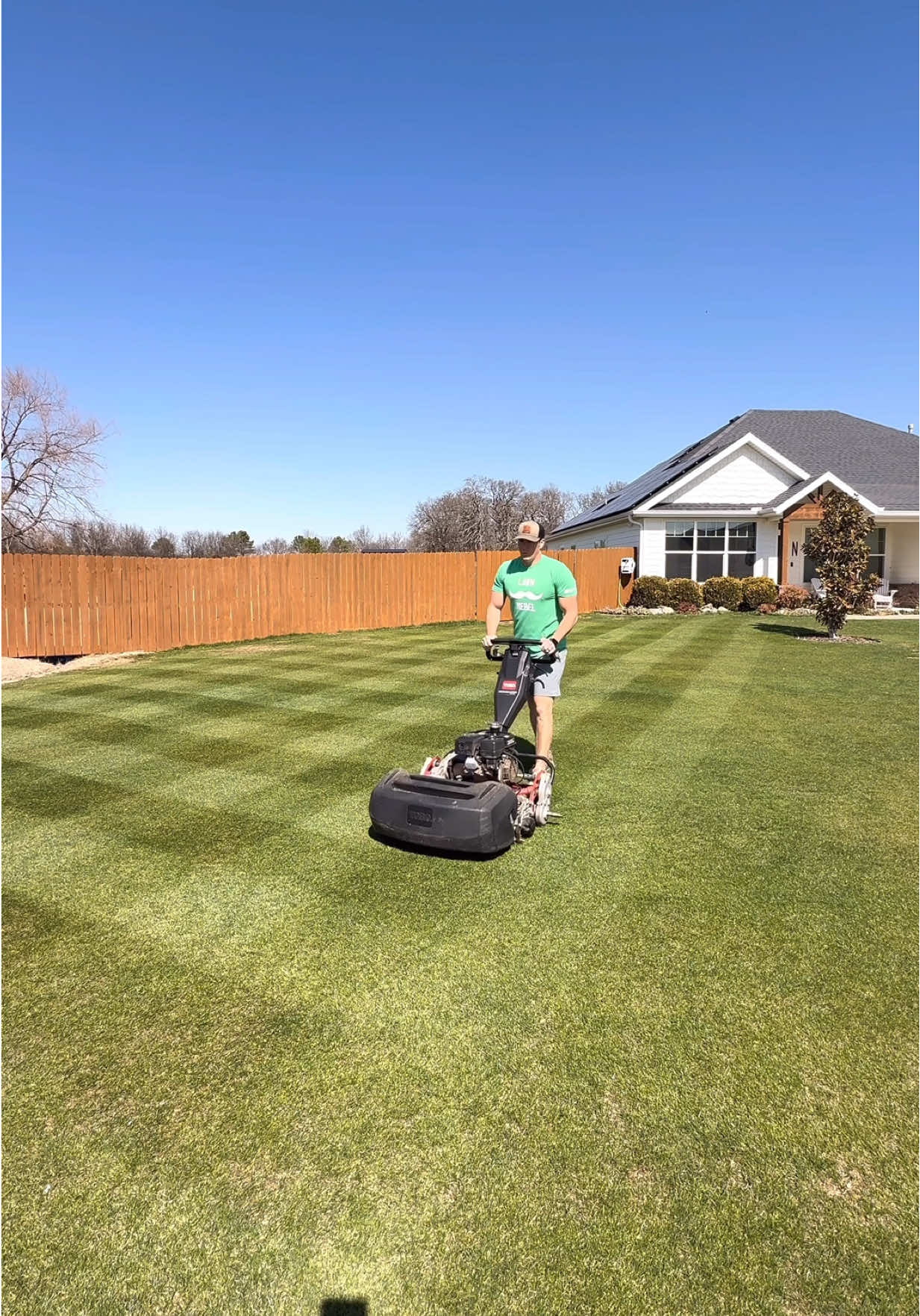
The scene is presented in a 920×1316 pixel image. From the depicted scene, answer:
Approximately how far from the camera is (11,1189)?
87.5 inches

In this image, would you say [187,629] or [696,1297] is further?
[187,629]

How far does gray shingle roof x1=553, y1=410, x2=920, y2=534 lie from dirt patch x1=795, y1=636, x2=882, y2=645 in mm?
8753

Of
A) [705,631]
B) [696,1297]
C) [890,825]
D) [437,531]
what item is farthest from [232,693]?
[437,531]

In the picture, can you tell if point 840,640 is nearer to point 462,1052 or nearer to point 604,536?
point 604,536

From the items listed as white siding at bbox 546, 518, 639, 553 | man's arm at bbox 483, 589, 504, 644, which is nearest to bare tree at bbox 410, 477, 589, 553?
white siding at bbox 546, 518, 639, 553

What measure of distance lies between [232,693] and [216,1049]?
7.11 meters

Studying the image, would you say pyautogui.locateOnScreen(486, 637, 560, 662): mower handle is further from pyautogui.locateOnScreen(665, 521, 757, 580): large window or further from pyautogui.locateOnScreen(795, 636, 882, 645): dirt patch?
pyautogui.locateOnScreen(665, 521, 757, 580): large window

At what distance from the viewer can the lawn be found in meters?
1.98

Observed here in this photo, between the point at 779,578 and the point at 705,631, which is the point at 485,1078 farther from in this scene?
the point at 779,578

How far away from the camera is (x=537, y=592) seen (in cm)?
495

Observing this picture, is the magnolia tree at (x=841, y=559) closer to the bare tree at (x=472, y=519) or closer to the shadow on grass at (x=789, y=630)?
the shadow on grass at (x=789, y=630)

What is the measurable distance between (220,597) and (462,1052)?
15047 mm

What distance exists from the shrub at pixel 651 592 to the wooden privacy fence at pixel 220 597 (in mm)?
2260

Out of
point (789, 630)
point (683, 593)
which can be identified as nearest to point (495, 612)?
point (789, 630)
